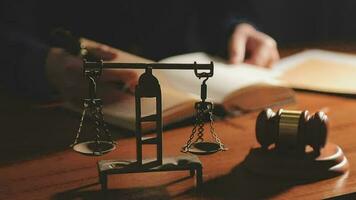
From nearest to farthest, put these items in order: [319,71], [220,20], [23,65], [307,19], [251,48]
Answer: [23,65] → [319,71] → [251,48] → [220,20] → [307,19]

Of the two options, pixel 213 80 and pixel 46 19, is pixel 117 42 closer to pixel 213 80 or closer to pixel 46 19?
pixel 46 19

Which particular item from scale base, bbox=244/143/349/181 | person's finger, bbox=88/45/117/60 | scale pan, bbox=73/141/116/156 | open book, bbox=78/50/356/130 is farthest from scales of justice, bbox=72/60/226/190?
person's finger, bbox=88/45/117/60

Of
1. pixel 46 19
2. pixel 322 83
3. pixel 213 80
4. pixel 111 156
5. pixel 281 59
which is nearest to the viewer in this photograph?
pixel 111 156

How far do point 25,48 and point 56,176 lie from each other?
685 millimetres

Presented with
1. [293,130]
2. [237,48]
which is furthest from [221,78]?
[293,130]

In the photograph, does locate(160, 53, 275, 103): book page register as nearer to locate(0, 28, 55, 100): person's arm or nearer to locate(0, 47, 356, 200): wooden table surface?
locate(0, 47, 356, 200): wooden table surface

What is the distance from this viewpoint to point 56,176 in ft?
3.56

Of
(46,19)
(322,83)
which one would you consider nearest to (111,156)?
(322,83)

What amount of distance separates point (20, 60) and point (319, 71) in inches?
32.1

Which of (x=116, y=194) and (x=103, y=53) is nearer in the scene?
(x=116, y=194)

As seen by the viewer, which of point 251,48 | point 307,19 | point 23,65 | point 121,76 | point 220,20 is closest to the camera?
point 121,76

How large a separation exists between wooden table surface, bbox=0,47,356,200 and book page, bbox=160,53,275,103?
7 cm

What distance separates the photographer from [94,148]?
0.99 metres

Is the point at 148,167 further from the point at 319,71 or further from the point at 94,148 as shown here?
the point at 319,71
